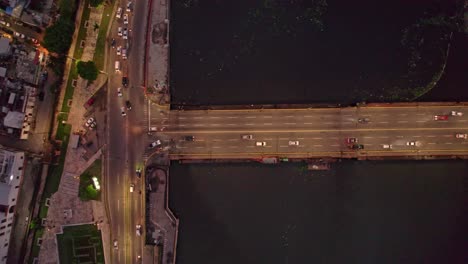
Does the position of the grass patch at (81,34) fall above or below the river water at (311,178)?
above

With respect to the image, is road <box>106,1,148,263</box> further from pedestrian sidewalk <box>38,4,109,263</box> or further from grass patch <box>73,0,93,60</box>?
grass patch <box>73,0,93,60</box>

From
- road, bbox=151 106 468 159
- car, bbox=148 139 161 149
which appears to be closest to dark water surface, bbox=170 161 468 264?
road, bbox=151 106 468 159

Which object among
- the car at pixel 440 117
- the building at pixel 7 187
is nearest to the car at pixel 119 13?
the building at pixel 7 187

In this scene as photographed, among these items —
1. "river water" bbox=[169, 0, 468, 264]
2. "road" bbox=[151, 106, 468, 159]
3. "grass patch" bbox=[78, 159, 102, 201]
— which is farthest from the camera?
"grass patch" bbox=[78, 159, 102, 201]

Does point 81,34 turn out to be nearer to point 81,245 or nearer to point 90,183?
point 90,183

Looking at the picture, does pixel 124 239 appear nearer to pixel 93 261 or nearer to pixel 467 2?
pixel 93 261

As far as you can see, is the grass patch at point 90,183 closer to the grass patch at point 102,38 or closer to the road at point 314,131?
the road at point 314,131

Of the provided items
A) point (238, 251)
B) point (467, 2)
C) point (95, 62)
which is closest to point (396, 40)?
point (467, 2)
